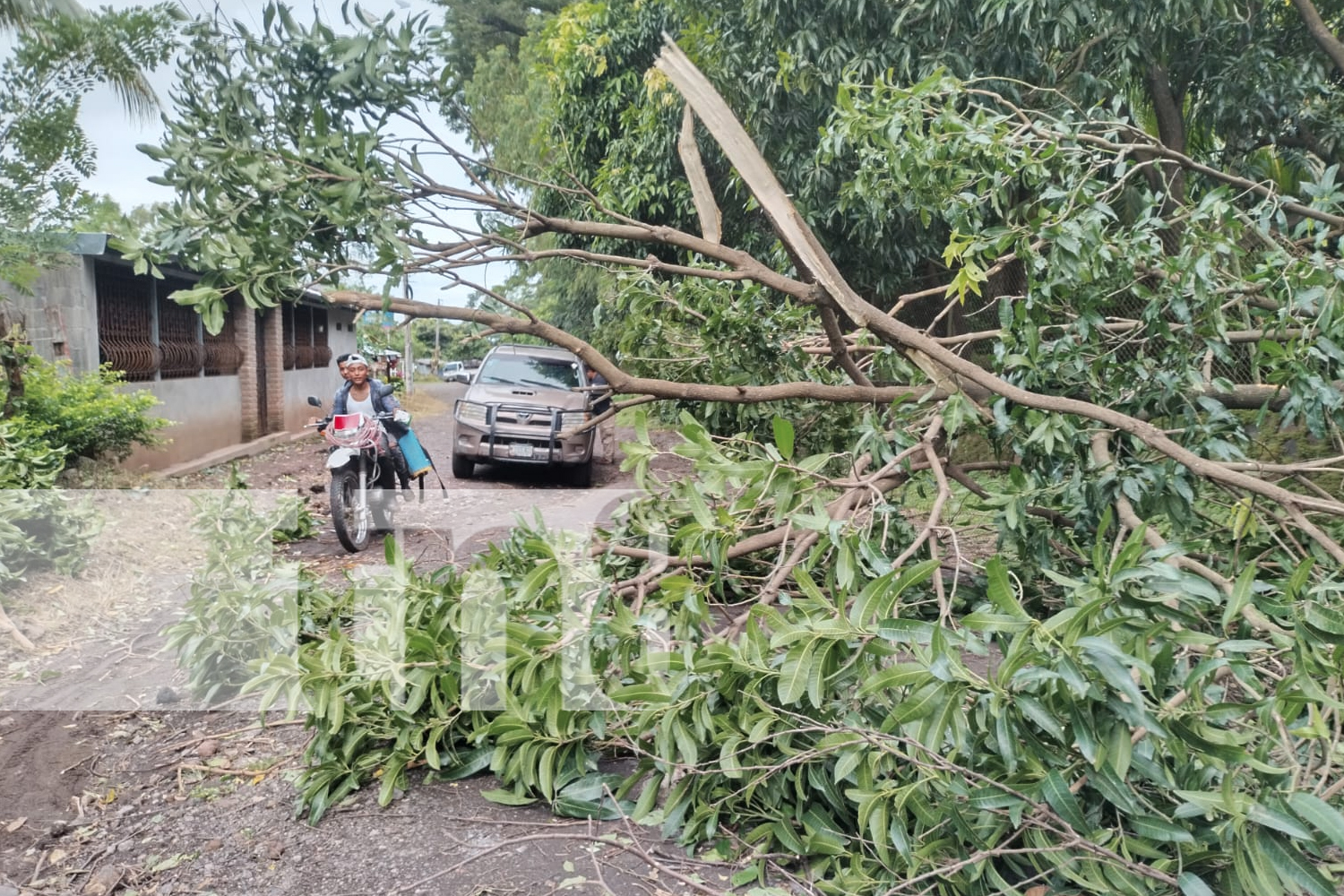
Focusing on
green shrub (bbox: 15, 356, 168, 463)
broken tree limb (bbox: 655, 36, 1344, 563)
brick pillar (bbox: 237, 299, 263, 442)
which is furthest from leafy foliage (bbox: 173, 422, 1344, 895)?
brick pillar (bbox: 237, 299, 263, 442)

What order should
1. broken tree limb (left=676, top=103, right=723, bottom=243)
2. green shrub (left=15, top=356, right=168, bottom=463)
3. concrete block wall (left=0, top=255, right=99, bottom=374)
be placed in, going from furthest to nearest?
concrete block wall (left=0, top=255, right=99, bottom=374) < green shrub (left=15, top=356, right=168, bottom=463) < broken tree limb (left=676, top=103, right=723, bottom=243)

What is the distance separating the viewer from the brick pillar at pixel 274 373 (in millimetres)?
13719

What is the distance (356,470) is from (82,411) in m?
2.20

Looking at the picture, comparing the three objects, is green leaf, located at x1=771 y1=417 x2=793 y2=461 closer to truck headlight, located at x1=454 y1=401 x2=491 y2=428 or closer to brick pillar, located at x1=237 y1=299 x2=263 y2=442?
truck headlight, located at x1=454 y1=401 x2=491 y2=428

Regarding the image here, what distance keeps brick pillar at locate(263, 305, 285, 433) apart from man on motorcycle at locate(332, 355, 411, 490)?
295 inches

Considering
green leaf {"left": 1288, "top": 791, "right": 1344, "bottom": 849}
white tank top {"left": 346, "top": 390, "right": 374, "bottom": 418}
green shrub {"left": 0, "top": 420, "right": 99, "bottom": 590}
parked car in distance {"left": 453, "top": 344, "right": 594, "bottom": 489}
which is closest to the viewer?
green leaf {"left": 1288, "top": 791, "right": 1344, "bottom": 849}

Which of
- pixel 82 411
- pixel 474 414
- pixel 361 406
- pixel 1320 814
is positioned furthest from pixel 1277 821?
pixel 474 414

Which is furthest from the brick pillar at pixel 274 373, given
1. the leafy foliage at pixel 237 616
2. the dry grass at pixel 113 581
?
the leafy foliage at pixel 237 616

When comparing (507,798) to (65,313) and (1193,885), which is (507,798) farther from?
(65,313)

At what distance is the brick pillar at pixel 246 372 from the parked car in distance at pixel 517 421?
4.15 metres

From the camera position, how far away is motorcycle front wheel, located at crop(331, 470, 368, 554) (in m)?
6.36

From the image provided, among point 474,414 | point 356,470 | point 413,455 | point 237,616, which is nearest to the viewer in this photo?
point 237,616

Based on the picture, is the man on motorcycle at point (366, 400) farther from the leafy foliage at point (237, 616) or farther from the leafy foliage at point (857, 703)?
the leafy foliage at point (857, 703)

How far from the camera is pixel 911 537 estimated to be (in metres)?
3.61
